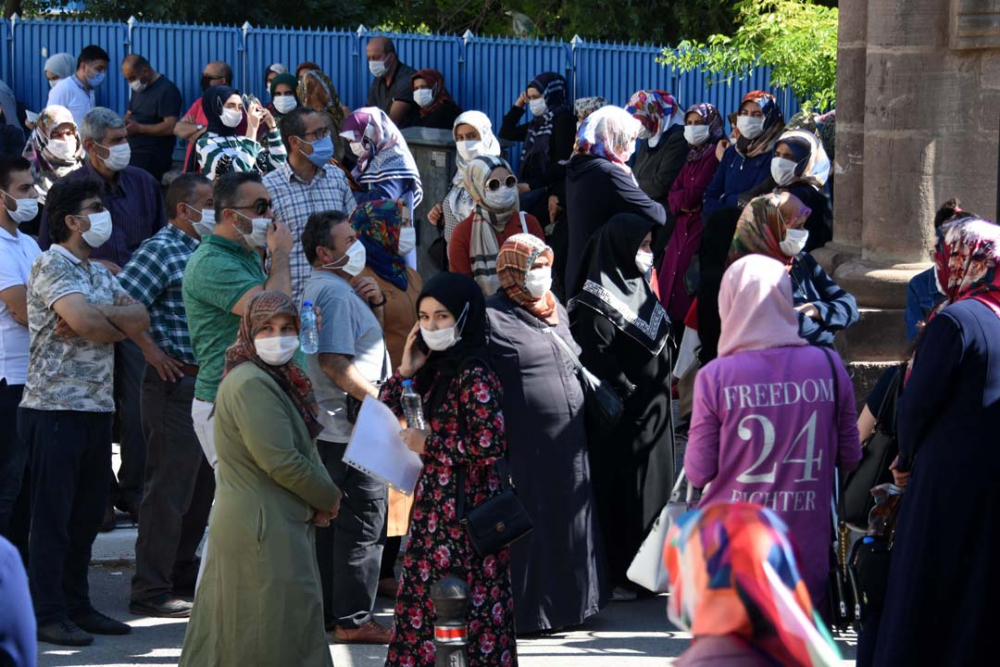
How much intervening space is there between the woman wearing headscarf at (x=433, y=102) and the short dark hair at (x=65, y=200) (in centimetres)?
709

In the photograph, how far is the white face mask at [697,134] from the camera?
472 inches

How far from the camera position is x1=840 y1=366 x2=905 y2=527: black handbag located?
594 centimetres

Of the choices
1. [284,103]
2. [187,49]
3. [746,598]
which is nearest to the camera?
[746,598]

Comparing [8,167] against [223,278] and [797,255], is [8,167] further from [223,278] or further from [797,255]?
[797,255]

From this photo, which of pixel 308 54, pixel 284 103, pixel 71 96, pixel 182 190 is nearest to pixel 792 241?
pixel 182 190

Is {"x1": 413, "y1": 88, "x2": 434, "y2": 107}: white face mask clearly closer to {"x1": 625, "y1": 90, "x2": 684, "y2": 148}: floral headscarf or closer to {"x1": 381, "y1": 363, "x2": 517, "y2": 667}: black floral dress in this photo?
{"x1": 625, "y1": 90, "x2": 684, "y2": 148}: floral headscarf

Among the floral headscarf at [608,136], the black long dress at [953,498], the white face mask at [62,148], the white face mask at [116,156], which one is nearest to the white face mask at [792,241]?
the floral headscarf at [608,136]

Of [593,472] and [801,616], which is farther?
[593,472]

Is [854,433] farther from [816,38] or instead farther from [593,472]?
[816,38]

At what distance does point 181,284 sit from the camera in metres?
7.32

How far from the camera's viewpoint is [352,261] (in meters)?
6.91

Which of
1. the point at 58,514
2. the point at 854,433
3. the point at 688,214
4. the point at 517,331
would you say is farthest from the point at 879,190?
the point at 58,514

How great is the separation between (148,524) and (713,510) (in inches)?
181

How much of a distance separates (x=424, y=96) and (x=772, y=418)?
9270mm
